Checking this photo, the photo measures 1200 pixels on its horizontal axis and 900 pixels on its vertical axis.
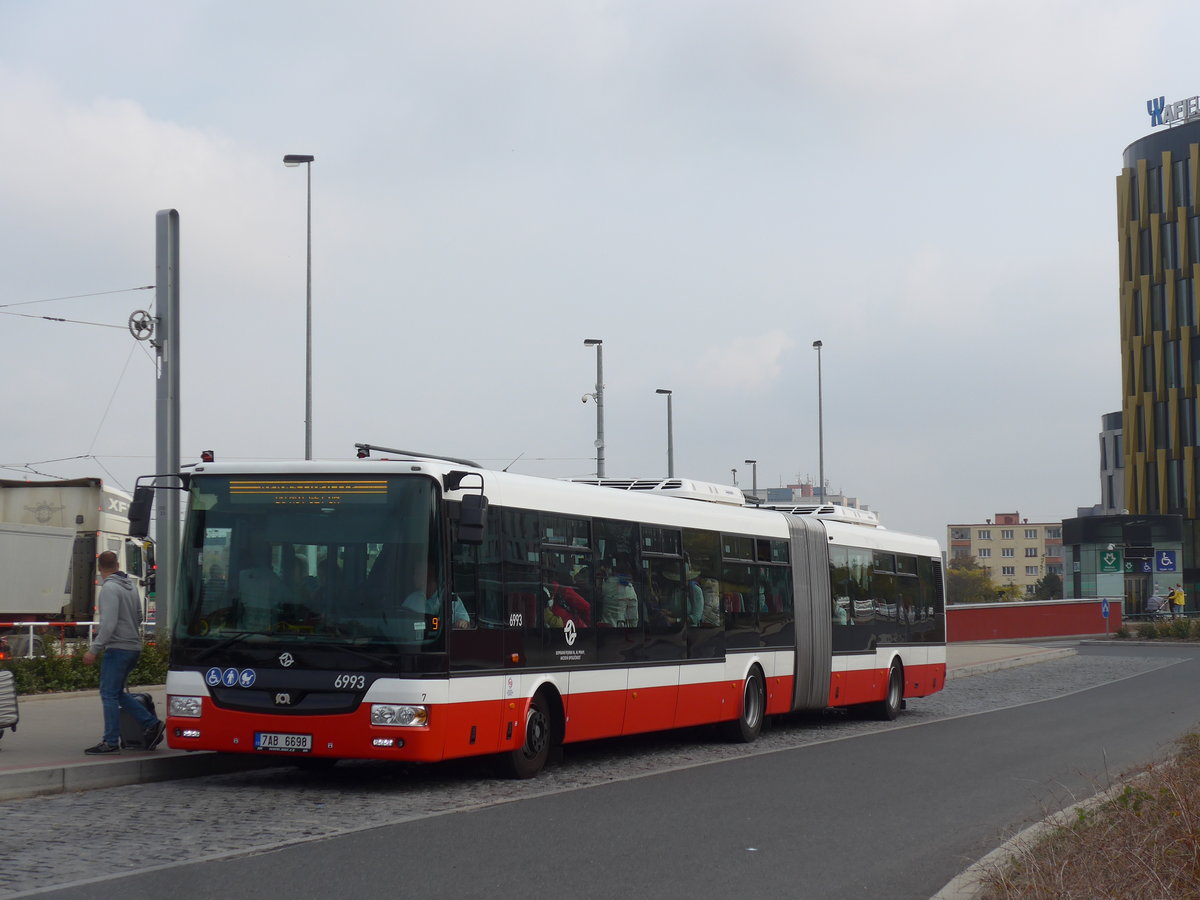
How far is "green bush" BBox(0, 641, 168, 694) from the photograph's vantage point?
19.5m

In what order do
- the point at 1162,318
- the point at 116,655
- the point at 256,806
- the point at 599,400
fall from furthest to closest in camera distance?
the point at 1162,318 < the point at 599,400 < the point at 116,655 < the point at 256,806

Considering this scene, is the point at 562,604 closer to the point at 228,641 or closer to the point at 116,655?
the point at 228,641

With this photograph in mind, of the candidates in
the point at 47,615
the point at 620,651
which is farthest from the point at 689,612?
the point at 47,615

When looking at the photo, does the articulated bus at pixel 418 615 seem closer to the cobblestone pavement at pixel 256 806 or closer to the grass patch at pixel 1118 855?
the cobblestone pavement at pixel 256 806

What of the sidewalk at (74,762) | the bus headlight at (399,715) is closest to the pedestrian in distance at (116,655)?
the sidewalk at (74,762)

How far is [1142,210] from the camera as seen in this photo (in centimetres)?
9194

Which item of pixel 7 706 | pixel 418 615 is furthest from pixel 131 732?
pixel 418 615

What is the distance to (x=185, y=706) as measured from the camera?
12.4m

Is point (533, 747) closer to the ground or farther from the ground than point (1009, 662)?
farther from the ground

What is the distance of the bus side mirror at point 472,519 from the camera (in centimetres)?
1199

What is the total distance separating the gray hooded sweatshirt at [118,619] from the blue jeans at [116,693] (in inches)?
3.1

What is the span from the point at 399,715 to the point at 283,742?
1.01 m

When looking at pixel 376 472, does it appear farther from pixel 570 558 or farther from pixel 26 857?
pixel 26 857

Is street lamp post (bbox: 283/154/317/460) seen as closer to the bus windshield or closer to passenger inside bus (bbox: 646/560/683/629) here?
passenger inside bus (bbox: 646/560/683/629)
